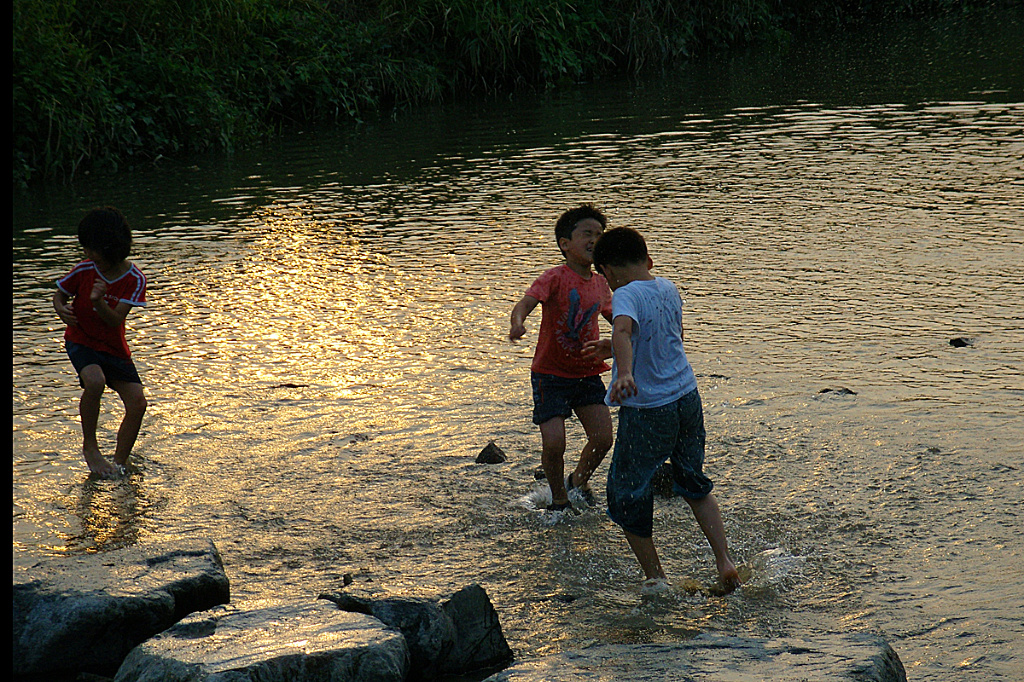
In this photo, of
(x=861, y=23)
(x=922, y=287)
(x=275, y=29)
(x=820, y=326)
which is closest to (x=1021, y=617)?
(x=820, y=326)

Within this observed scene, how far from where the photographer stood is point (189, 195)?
45.0ft

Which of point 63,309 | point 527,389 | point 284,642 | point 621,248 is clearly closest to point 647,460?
point 621,248

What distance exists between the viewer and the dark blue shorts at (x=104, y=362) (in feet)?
18.7

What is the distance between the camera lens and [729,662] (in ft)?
11.0

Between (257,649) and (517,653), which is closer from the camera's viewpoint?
(257,649)

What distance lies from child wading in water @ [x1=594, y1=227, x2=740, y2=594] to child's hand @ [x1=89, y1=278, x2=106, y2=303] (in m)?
2.41

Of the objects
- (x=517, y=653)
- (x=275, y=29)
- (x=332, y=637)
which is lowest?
(x=517, y=653)

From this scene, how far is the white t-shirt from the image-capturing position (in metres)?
4.28

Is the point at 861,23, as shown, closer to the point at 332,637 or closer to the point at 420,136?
the point at 420,136

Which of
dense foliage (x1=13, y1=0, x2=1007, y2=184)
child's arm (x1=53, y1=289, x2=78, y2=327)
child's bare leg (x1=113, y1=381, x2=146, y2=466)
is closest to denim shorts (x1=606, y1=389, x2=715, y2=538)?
child's bare leg (x1=113, y1=381, x2=146, y2=466)

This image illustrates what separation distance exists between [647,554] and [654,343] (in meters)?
0.75

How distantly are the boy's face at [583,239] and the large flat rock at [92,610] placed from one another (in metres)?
2.00

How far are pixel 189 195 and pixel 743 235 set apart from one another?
6.65 m

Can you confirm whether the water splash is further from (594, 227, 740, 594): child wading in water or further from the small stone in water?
the small stone in water
